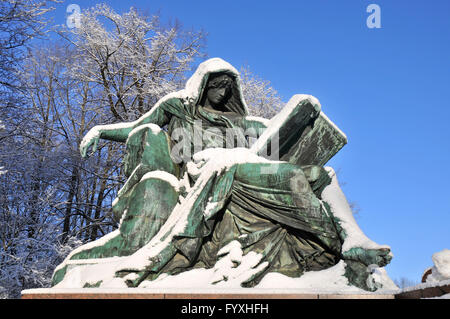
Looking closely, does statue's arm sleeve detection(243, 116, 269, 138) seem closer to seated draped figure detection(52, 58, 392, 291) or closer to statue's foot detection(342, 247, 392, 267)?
seated draped figure detection(52, 58, 392, 291)

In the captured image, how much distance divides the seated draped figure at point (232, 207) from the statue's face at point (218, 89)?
4.3 inches

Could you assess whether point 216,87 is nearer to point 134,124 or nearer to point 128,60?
point 134,124

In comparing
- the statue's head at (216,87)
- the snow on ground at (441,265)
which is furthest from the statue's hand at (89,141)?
the snow on ground at (441,265)

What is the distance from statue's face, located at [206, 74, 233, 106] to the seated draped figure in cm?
11

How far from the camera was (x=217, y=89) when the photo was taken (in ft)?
16.1

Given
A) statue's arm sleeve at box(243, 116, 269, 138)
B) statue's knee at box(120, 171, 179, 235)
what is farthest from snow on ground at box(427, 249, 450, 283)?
statue's arm sleeve at box(243, 116, 269, 138)

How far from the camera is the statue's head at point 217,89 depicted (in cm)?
485

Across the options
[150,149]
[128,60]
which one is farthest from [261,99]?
[150,149]

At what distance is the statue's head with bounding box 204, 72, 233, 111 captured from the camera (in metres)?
4.85

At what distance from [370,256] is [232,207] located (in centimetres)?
120

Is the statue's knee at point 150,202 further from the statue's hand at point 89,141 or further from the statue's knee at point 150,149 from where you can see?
the statue's hand at point 89,141

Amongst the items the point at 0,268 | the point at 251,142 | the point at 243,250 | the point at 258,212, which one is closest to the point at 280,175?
the point at 258,212

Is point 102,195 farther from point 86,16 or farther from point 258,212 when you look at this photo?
point 258,212

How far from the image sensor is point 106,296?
319cm
